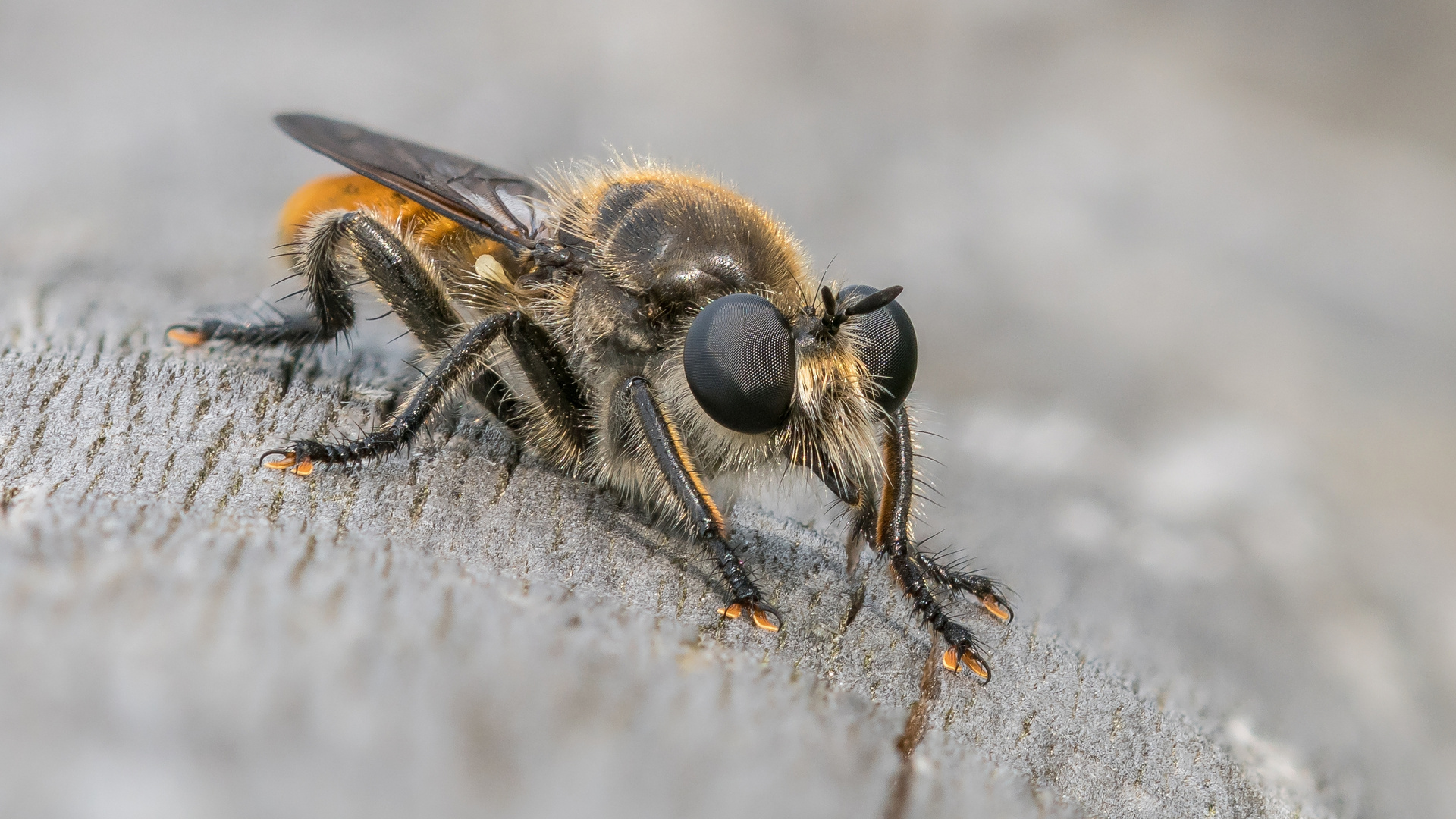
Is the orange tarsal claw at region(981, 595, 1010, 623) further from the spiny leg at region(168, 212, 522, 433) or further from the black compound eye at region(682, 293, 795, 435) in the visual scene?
the spiny leg at region(168, 212, 522, 433)

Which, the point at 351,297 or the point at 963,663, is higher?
the point at 351,297

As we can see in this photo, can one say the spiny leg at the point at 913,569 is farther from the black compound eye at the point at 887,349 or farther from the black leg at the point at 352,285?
the black leg at the point at 352,285

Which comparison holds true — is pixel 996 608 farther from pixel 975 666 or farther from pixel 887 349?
pixel 887 349

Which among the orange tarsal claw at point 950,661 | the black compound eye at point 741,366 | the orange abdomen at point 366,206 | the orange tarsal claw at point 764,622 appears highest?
the orange abdomen at point 366,206

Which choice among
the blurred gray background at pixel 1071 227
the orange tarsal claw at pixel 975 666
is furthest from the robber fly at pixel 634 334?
the blurred gray background at pixel 1071 227

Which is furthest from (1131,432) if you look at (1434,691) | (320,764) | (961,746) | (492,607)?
(320,764)

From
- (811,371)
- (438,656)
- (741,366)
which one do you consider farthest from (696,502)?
(438,656)
